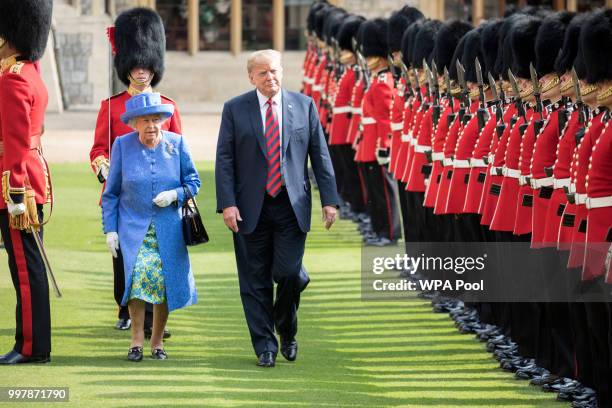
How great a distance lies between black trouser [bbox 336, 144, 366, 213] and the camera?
1506cm

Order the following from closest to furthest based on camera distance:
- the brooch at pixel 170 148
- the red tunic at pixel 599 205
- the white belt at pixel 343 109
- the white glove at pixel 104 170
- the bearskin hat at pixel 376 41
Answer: the red tunic at pixel 599 205 → the brooch at pixel 170 148 → the white glove at pixel 104 170 → the bearskin hat at pixel 376 41 → the white belt at pixel 343 109

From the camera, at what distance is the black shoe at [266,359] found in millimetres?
8242

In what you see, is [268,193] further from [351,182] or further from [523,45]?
[351,182]

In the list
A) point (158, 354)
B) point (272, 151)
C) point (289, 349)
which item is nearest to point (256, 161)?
A: point (272, 151)

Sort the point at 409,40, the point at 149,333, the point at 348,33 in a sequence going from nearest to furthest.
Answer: the point at 149,333 < the point at 409,40 < the point at 348,33

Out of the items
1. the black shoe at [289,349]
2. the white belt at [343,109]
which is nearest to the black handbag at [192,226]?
the black shoe at [289,349]

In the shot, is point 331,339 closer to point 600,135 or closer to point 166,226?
point 166,226

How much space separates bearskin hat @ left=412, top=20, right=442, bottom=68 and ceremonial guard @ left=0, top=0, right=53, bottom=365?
353 centimetres

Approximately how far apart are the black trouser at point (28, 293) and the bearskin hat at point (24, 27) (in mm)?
772

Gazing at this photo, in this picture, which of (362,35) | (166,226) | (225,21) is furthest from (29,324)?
(225,21)

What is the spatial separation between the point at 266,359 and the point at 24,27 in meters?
1.91

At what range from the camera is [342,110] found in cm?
1523

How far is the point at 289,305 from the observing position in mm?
8414

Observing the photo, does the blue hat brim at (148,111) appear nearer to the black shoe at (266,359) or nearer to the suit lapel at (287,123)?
the suit lapel at (287,123)
